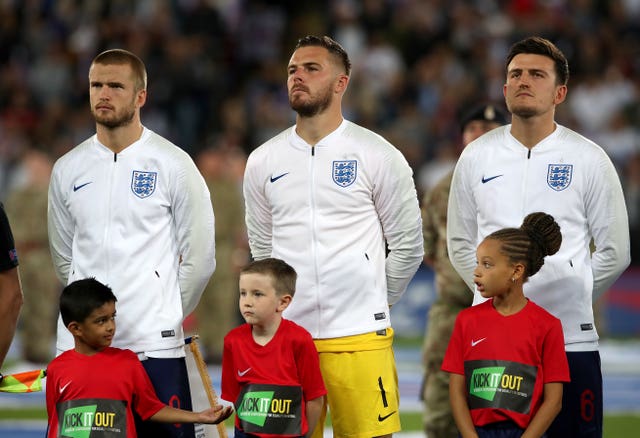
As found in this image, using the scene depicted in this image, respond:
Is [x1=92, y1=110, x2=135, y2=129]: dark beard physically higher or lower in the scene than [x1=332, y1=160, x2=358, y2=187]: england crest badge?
higher

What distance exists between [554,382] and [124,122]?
94.5 inches

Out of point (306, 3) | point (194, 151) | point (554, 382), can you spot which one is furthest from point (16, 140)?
point (554, 382)

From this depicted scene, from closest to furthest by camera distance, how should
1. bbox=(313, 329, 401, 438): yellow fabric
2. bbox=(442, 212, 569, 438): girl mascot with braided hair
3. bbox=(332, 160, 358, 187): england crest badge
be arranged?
1. bbox=(442, 212, 569, 438): girl mascot with braided hair
2. bbox=(313, 329, 401, 438): yellow fabric
3. bbox=(332, 160, 358, 187): england crest badge

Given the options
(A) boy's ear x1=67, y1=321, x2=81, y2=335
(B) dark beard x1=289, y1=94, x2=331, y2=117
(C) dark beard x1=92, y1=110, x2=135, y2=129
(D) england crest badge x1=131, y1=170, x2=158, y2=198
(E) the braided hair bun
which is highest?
(B) dark beard x1=289, y1=94, x2=331, y2=117

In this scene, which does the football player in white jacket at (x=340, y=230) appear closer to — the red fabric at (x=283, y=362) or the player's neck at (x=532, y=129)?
the red fabric at (x=283, y=362)

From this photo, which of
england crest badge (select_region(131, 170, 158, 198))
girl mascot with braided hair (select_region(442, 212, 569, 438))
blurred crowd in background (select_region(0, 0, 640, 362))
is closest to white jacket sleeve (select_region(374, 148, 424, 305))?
girl mascot with braided hair (select_region(442, 212, 569, 438))

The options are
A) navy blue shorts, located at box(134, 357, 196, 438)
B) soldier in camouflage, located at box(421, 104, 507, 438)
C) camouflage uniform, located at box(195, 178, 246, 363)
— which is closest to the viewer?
navy blue shorts, located at box(134, 357, 196, 438)

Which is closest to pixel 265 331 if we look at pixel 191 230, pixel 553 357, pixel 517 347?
pixel 191 230

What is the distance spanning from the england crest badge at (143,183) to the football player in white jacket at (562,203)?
5.26ft

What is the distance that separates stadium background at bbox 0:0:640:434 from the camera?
17.5 m

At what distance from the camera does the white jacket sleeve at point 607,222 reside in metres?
6.22

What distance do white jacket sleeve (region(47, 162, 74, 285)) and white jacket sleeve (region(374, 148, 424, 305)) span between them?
1547mm

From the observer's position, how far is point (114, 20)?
19.1 metres

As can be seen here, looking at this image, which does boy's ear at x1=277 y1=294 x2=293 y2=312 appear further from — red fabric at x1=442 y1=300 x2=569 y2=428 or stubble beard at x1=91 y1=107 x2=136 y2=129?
stubble beard at x1=91 y1=107 x2=136 y2=129
